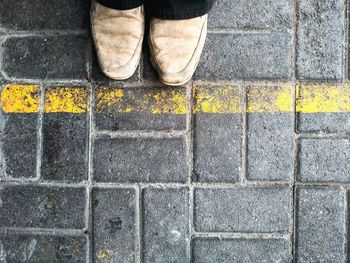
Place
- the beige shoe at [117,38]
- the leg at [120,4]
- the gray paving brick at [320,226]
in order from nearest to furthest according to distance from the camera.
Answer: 1. the leg at [120,4]
2. the beige shoe at [117,38]
3. the gray paving brick at [320,226]

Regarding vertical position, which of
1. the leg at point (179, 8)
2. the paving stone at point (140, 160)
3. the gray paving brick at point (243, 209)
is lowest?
the gray paving brick at point (243, 209)

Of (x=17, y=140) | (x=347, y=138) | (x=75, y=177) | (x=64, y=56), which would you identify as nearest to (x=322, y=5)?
(x=347, y=138)

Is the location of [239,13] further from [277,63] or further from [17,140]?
[17,140]

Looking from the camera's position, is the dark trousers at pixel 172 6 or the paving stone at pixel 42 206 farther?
the paving stone at pixel 42 206

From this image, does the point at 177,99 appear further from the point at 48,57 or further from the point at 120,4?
the point at 48,57

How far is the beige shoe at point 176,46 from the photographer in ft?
7.80

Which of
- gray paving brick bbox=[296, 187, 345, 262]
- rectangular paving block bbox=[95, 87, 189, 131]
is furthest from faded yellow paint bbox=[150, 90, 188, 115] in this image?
gray paving brick bbox=[296, 187, 345, 262]

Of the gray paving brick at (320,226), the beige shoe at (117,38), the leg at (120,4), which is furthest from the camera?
the gray paving brick at (320,226)

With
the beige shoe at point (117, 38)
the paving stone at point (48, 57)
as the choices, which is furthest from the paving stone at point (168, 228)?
the paving stone at point (48, 57)

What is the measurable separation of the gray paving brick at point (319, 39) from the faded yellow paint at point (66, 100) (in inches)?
48.6

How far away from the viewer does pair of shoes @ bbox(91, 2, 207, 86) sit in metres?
2.38

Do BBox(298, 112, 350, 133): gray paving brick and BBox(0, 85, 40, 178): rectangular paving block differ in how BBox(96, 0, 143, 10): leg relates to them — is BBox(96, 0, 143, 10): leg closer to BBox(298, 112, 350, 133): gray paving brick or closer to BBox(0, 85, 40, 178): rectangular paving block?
BBox(0, 85, 40, 178): rectangular paving block

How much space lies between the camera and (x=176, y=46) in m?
2.40

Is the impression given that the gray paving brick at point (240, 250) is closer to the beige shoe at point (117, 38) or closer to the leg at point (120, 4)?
the beige shoe at point (117, 38)
